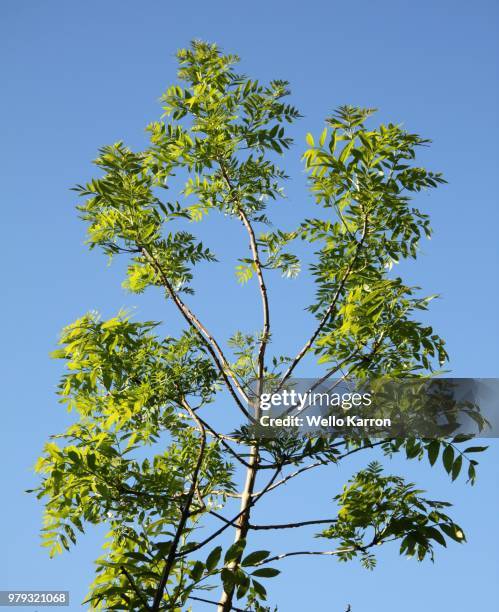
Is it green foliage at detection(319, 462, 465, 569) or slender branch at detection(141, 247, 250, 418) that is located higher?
slender branch at detection(141, 247, 250, 418)

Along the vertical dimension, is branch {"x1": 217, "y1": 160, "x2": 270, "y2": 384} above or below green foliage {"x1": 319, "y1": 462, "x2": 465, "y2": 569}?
above

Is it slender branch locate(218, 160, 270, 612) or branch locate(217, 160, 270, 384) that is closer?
slender branch locate(218, 160, 270, 612)

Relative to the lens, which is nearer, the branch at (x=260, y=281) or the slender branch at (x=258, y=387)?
the slender branch at (x=258, y=387)

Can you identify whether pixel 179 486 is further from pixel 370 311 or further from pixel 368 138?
pixel 368 138

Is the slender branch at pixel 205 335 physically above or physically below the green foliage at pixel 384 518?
above

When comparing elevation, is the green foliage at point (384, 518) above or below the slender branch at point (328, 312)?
below

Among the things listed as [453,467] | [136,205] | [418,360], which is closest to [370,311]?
[418,360]

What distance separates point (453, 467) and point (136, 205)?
2.88m

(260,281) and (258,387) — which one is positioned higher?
(260,281)

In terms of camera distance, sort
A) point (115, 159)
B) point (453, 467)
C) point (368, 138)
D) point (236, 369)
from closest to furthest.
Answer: point (453, 467) < point (368, 138) < point (115, 159) < point (236, 369)

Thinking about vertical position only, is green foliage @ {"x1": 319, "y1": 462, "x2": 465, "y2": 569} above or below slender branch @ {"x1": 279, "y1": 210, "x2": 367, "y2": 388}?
below

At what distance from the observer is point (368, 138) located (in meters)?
4.62

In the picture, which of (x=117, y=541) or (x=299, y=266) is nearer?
(x=117, y=541)

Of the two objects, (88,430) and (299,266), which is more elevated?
(299,266)
